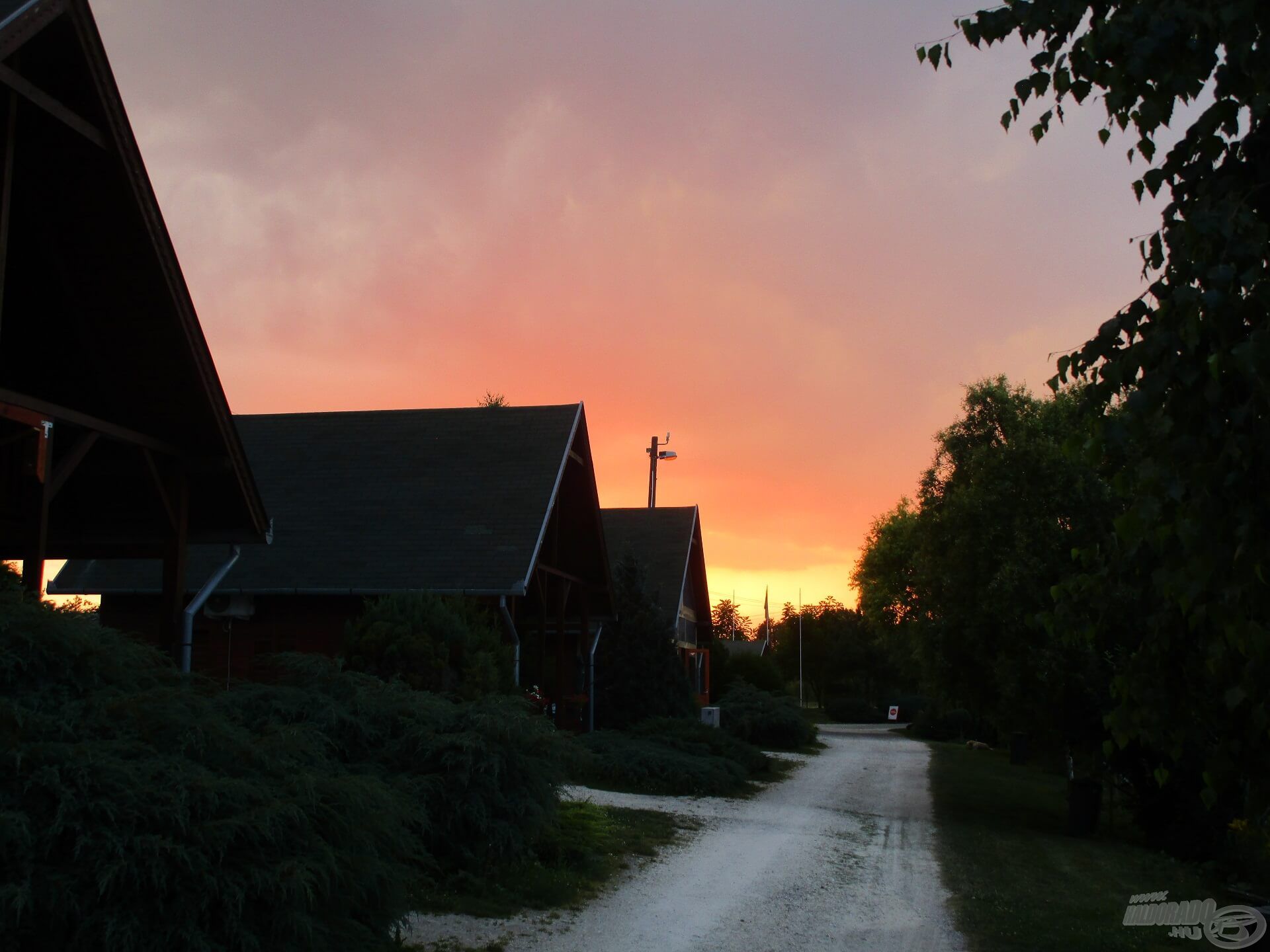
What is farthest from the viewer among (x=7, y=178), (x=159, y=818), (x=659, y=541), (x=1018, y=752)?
(x=659, y=541)

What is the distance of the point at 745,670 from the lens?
4278 centimetres

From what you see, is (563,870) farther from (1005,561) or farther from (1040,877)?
(1005,561)

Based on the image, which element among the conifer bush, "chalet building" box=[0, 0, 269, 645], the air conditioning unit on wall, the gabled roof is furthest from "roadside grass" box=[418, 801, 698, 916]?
the air conditioning unit on wall

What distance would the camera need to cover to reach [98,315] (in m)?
9.79

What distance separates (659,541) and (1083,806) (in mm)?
20247

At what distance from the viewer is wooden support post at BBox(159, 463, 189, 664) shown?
10.6 meters

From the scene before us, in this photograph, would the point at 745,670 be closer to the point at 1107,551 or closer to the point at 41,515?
the point at 41,515

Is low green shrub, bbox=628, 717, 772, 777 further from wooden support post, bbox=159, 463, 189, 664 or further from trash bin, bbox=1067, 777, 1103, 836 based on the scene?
wooden support post, bbox=159, 463, 189, 664

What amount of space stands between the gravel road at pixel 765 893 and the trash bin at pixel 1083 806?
2.26 metres

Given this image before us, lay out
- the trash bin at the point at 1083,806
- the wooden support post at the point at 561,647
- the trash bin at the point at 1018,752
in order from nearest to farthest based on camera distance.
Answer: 1. the trash bin at the point at 1083,806
2. the wooden support post at the point at 561,647
3. the trash bin at the point at 1018,752

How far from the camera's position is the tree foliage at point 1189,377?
3338 mm

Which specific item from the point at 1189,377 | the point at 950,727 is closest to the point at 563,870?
the point at 1189,377

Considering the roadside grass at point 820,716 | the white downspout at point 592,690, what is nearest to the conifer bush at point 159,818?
the white downspout at point 592,690

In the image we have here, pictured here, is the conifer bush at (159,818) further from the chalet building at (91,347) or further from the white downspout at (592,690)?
the white downspout at (592,690)
